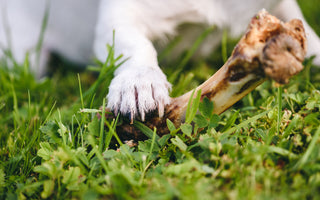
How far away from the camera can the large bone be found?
2.45 ft

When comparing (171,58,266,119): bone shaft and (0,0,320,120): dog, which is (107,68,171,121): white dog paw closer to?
(0,0,320,120): dog

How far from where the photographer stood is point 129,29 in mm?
1408

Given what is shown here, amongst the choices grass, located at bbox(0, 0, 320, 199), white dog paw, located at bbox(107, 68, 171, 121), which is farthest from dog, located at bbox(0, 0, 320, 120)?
grass, located at bbox(0, 0, 320, 199)

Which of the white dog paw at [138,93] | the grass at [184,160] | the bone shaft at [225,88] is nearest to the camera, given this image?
the grass at [184,160]

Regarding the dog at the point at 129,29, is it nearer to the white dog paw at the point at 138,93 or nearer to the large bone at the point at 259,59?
the white dog paw at the point at 138,93

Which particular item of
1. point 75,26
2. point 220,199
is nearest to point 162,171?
point 220,199

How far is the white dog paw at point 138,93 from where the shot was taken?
972mm

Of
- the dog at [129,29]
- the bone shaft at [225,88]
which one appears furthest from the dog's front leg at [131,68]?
the bone shaft at [225,88]

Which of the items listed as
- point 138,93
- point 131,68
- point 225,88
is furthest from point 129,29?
point 225,88

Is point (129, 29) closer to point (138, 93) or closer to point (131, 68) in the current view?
point (131, 68)

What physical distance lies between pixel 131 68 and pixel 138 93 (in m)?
0.17

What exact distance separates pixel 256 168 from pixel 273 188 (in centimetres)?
8

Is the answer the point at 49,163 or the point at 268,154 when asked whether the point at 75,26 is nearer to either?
the point at 49,163

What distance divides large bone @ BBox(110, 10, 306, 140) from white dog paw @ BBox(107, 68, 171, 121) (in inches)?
6.3
